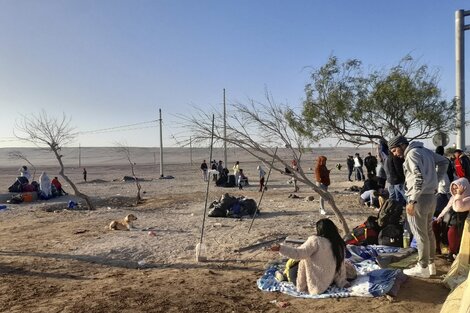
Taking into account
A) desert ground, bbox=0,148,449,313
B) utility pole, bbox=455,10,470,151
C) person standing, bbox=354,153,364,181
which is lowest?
desert ground, bbox=0,148,449,313

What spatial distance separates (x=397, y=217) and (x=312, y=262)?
2.91 metres

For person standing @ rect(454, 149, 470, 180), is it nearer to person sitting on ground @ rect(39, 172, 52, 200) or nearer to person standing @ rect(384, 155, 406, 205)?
person standing @ rect(384, 155, 406, 205)

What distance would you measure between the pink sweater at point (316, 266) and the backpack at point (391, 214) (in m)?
2.36

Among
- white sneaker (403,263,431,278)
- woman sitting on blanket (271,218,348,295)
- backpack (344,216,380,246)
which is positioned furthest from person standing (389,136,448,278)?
backpack (344,216,380,246)

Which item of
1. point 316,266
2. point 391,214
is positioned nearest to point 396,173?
point 391,214

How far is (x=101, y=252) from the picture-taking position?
8602 mm

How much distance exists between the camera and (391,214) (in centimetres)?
759

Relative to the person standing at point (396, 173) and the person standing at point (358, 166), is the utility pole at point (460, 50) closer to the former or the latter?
the person standing at point (396, 173)

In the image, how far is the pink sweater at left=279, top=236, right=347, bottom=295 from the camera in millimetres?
5238

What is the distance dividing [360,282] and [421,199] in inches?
49.6

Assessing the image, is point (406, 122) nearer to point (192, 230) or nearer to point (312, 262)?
point (192, 230)

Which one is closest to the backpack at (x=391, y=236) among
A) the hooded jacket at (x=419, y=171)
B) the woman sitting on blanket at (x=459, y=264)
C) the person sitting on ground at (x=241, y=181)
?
the woman sitting on blanket at (x=459, y=264)

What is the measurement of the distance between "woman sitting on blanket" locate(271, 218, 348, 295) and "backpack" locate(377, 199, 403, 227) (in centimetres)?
242

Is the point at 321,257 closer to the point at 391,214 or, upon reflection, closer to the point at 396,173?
the point at 391,214
